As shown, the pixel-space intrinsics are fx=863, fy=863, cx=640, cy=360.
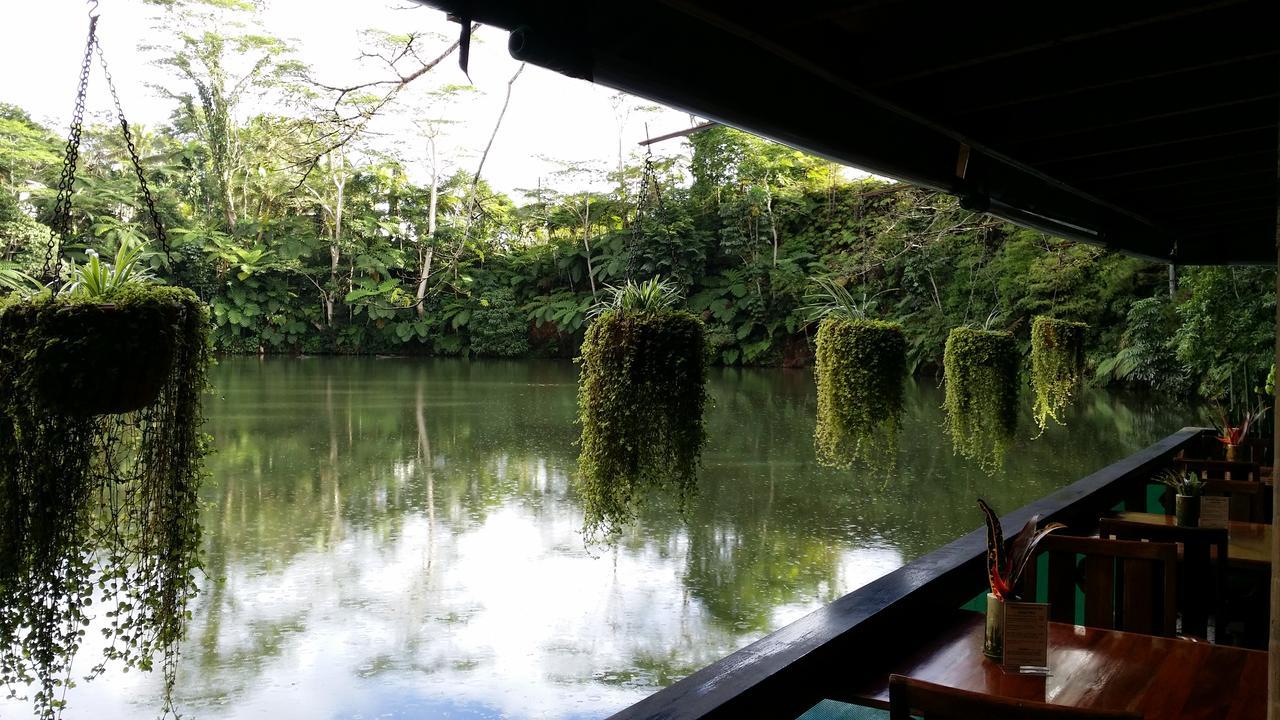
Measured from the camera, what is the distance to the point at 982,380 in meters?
5.62

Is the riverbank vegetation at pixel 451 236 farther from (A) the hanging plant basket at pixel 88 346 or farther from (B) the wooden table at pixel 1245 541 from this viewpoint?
(A) the hanging plant basket at pixel 88 346

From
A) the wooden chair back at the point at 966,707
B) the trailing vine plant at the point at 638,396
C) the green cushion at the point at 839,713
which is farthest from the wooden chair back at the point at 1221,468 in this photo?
the wooden chair back at the point at 966,707

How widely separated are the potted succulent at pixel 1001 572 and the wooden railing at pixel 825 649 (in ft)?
0.64

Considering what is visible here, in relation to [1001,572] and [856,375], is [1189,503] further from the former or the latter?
[856,375]

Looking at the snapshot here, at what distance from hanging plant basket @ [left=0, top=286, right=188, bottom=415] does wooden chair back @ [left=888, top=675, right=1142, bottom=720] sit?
1839mm

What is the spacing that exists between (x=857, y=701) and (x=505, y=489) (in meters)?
6.45

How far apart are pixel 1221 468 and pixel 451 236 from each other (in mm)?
20730

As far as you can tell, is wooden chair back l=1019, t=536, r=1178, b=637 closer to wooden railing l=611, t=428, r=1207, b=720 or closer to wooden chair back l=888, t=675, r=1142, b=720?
wooden railing l=611, t=428, r=1207, b=720

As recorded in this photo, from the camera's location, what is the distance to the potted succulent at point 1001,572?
1608mm

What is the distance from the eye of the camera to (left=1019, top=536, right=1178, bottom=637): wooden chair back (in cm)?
194

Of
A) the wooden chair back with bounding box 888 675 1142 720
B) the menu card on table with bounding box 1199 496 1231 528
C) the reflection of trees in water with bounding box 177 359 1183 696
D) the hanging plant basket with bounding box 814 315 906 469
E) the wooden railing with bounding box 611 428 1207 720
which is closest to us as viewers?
the wooden chair back with bounding box 888 675 1142 720

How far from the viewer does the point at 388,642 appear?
4453 millimetres

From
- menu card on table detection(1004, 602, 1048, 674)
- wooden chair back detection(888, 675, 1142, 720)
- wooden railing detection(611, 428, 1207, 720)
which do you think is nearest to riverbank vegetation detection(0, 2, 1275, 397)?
wooden railing detection(611, 428, 1207, 720)

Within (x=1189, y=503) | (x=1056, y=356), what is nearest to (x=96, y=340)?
(x=1189, y=503)
